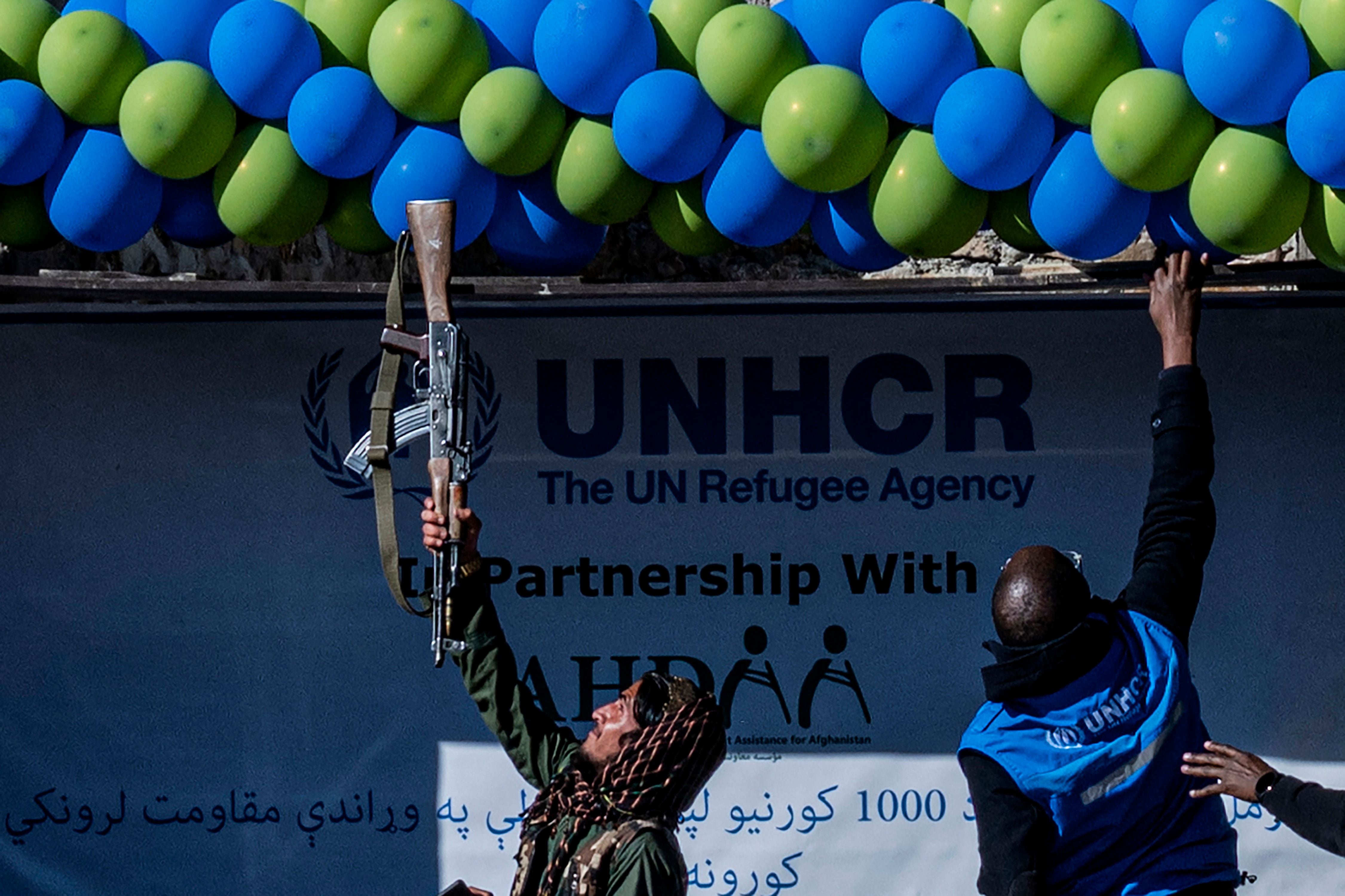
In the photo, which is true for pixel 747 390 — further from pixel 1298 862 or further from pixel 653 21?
pixel 1298 862

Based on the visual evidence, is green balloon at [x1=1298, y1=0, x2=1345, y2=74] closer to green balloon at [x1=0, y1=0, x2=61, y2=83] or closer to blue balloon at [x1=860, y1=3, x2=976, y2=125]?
blue balloon at [x1=860, y1=3, x2=976, y2=125]

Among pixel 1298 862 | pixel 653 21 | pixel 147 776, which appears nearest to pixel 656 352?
pixel 653 21

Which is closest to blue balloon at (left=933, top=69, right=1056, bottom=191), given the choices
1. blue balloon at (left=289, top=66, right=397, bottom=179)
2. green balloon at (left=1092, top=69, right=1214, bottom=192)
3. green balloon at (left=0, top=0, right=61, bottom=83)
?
green balloon at (left=1092, top=69, right=1214, bottom=192)

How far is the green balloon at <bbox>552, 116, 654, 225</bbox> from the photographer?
134 inches

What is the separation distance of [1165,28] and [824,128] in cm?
69

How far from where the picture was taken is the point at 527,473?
14.3 feet

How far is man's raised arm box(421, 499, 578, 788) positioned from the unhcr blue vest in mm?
711

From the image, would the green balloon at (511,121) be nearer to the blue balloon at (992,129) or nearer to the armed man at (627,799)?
the blue balloon at (992,129)

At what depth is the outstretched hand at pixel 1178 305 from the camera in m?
2.94

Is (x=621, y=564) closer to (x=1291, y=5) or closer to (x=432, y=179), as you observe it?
(x=432, y=179)

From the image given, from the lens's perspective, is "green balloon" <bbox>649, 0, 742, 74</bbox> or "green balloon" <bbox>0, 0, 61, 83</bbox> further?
"green balloon" <bbox>0, 0, 61, 83</bbox>

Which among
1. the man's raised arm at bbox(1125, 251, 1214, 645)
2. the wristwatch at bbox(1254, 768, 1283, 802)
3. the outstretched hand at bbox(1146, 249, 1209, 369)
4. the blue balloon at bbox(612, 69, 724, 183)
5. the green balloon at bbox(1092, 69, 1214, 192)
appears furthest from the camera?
the blue balloon at bbox(612, 69, 724, 183)

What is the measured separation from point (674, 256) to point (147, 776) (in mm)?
2102

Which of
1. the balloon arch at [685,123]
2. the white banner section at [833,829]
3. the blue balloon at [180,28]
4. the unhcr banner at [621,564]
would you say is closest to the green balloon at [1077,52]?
the balloon arch at [685,123]
